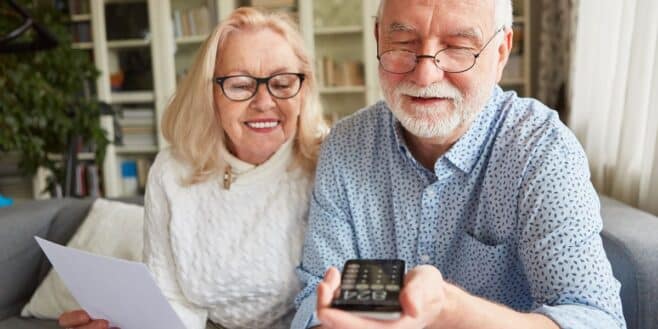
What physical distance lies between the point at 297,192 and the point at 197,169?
0.72 feet

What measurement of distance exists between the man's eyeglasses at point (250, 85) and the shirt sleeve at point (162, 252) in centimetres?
24

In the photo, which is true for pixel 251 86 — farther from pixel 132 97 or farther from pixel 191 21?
pixel 132 97

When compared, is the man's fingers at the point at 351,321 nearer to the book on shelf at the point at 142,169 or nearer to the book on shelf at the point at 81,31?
the book on shelf at the point at 142,169

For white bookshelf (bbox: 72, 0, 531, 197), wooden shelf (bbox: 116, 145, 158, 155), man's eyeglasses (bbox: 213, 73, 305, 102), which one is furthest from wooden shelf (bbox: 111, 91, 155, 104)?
man's eyeglasses (bbox: 213, 73, 305, 102)

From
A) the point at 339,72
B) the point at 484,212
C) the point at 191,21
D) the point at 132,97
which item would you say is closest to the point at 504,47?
the point at 484,212

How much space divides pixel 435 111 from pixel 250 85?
1.40 ft

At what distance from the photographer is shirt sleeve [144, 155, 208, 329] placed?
1.29 meters

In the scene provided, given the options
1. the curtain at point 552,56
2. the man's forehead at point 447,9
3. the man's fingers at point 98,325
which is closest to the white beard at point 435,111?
the man's forehead at point 447,9

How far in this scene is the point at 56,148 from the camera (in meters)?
3.46

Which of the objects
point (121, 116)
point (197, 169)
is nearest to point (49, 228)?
point (197, 169)

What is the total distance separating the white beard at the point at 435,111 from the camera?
98cm

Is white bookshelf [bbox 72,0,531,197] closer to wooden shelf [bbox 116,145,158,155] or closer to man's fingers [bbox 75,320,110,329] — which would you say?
wooden shelf [bbox 116,145,158,155]

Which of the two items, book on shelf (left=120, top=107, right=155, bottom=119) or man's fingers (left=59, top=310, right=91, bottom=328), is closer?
man's fingers (left=59, top=310, right=91, bottom=328)

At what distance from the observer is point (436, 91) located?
3.20ft
